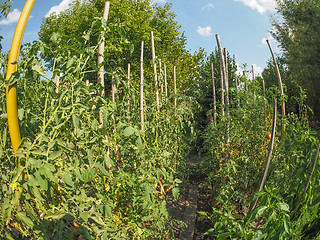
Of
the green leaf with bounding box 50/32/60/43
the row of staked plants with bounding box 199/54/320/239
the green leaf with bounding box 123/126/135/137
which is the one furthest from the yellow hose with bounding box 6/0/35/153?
the row of staked plants with bounding box 199/54/320/239

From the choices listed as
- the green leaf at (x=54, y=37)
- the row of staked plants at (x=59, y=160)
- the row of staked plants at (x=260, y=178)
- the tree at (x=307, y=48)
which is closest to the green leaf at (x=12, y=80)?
the row of staked plants at (x=59, y=160)

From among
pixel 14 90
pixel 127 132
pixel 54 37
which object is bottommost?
pixel 127 132

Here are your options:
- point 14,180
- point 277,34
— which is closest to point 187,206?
point 14,180

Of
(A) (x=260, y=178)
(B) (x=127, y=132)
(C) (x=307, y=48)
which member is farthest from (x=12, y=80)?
(C) (x=307, y=48)

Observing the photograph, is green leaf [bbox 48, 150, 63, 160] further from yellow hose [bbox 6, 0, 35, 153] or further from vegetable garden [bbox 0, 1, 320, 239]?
yellow hose [bbox 6, 0, 35, 153]

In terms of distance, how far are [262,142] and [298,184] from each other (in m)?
1.82

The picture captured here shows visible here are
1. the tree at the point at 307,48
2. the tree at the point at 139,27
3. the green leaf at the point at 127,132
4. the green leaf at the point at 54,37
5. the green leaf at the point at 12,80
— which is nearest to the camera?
the green leaf at the point at 12,80

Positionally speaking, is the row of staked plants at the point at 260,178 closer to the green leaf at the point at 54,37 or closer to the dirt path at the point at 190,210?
the dirt path at the point at 190,210

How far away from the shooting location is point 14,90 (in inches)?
33.5

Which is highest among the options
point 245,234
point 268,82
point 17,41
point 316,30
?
point 316,30

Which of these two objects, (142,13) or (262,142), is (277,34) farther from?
(262,142)

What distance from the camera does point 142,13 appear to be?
49.2 feet

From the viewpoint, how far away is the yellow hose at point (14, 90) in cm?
84

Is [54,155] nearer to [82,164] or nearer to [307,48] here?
[82,164]
